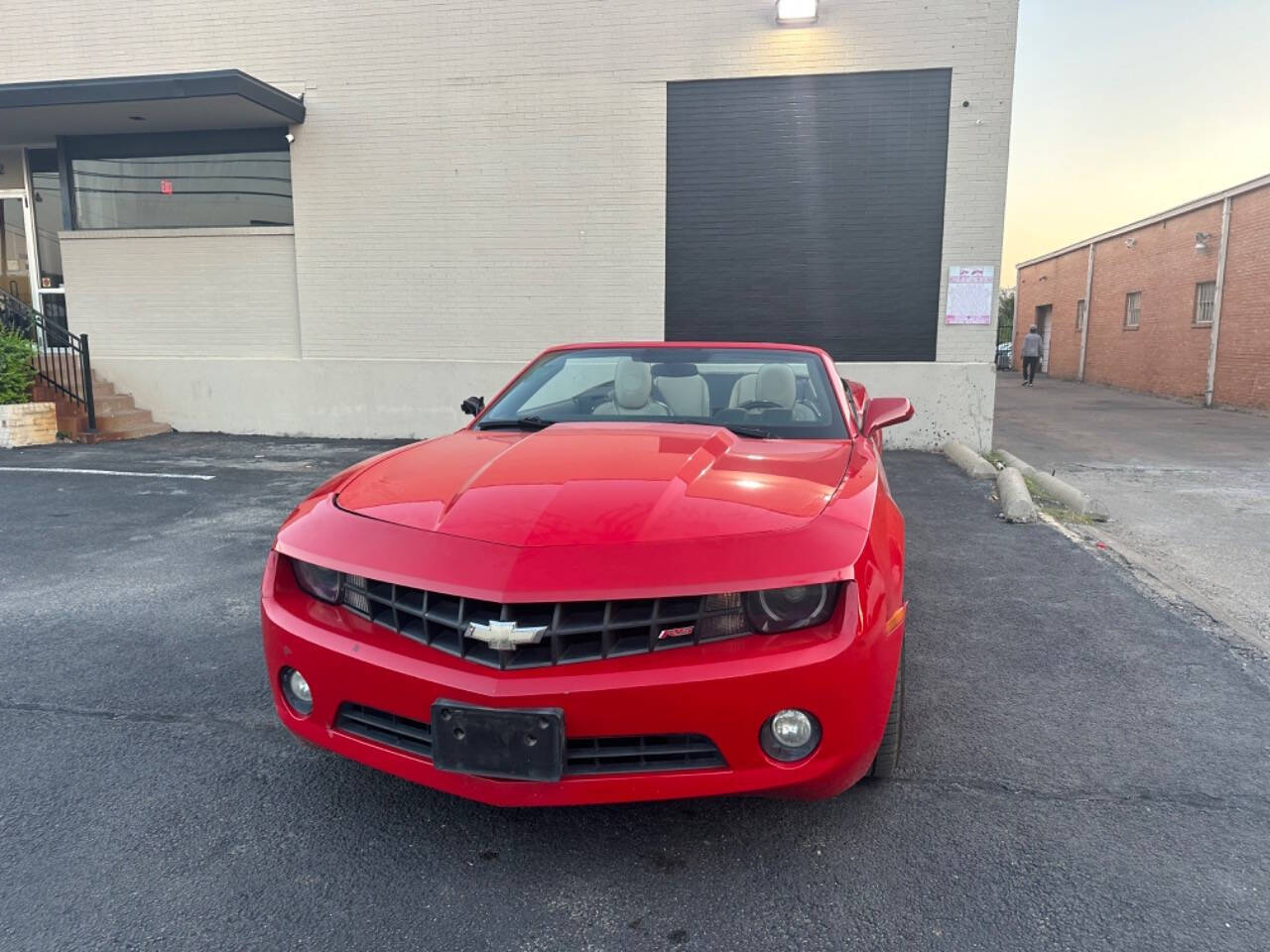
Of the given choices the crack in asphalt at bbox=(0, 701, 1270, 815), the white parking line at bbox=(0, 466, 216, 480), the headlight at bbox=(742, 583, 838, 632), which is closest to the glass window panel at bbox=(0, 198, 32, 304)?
the white parking line at bbox=(0, 466, 216, 480)

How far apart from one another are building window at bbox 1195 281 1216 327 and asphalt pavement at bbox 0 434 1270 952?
1844 centimetres

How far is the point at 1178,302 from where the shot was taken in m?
20.1

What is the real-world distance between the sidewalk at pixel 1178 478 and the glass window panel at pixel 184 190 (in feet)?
34.7

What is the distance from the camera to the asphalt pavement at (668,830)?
2.02 m

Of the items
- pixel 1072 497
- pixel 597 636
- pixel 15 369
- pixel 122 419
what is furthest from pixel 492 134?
pixel 597 636

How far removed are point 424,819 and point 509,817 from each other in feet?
0.82

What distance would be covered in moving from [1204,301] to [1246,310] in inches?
97.4

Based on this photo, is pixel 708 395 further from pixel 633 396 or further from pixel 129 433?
pixel 129 433

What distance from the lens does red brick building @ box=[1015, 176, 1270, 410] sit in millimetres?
16625

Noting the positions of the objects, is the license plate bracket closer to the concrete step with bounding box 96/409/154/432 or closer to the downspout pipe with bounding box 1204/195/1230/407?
the concrete step with bounding box 96/409/154/432

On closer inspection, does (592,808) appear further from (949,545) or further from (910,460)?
(910,460)

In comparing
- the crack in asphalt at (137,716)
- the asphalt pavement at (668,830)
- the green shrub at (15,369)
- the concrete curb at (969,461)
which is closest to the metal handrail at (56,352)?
the green shrub at (15,369)

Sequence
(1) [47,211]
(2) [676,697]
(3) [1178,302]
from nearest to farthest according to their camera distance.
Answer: (2) [676,697], (1) [47,211], (3) [1178,302]

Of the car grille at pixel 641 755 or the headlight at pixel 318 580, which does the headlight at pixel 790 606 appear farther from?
the headlight at pixel 318 580
